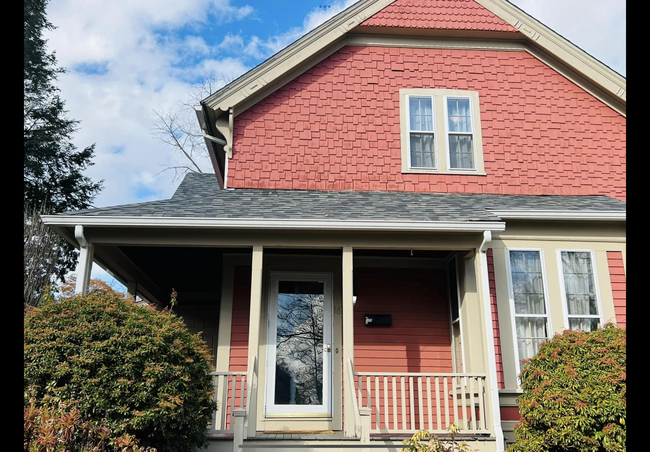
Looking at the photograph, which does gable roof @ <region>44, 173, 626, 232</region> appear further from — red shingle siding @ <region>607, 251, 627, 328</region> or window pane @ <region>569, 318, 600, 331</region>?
window pane @ <region>569, 318, 600, 331</region>

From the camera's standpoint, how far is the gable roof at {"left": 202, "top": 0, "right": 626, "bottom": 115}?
9758mm

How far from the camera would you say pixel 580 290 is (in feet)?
26.8

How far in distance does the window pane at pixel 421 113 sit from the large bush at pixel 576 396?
472 cm

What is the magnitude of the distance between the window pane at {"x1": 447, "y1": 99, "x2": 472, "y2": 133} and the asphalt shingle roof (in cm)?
130

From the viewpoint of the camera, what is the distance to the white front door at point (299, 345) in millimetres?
8336

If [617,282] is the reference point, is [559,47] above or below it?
above

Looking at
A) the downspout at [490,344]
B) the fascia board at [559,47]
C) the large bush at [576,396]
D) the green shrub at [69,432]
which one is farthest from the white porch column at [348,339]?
the fascia board at [559,47]

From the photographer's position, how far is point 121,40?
2684 centimetres

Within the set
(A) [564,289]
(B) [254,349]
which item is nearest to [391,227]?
(B) [254,349]

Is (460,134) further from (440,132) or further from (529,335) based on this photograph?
(529,335)

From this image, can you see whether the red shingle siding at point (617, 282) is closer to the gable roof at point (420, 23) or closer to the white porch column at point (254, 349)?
the gable roof at point (420, 23)

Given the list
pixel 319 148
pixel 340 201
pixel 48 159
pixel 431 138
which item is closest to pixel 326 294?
pixel 340 201

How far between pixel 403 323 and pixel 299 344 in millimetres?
1664

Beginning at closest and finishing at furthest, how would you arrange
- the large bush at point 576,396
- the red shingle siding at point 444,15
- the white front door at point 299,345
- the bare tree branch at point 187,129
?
the large bush at point 576,396 → the white front door at point 299,345 → the red shingle siding at point 444,15 → the bare tree branch at point 187,129
